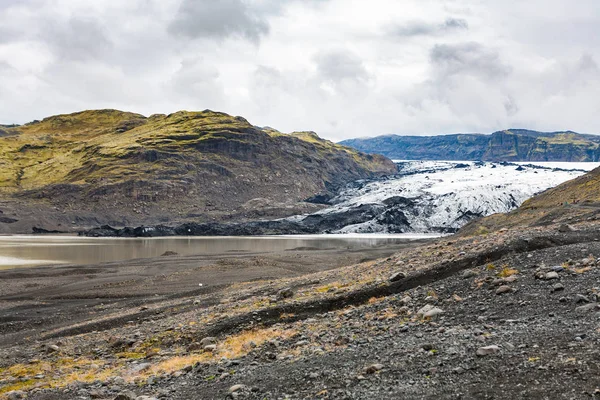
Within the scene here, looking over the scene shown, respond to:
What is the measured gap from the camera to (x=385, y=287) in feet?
58.4

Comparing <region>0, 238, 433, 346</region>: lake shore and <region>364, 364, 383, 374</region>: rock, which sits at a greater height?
<region>364, 364, 383, 374</region>: rock

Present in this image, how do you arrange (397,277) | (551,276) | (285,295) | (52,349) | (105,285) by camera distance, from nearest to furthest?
(551,276) → (397,277) → (52,349) → (285,295) → (105,285)

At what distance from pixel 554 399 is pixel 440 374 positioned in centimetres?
214

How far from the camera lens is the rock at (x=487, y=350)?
9.88 m

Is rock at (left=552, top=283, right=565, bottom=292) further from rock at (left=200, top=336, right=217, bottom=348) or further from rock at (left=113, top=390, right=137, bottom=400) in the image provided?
rock at (left=113, top=390, right=137, bottom=400)

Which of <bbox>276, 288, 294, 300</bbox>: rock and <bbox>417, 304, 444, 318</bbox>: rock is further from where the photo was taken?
<bbox>276, 288, 294, 300</bbox>: rock

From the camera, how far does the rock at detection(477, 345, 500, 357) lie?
9.88 m

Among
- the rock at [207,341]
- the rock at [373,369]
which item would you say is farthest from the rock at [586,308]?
the rock at [207,341]

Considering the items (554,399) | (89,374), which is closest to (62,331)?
(89,374)

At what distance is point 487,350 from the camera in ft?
32.7

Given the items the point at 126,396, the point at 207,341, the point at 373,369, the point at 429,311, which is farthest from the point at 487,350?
the point at 207,341

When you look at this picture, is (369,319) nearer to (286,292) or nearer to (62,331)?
(286,292)

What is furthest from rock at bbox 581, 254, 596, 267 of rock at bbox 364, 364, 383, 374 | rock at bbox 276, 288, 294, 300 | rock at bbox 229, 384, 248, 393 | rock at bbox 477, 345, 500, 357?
rock at bbox 276, 288, 294, 300

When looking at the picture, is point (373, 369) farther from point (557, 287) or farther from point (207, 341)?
point (207, 341)
